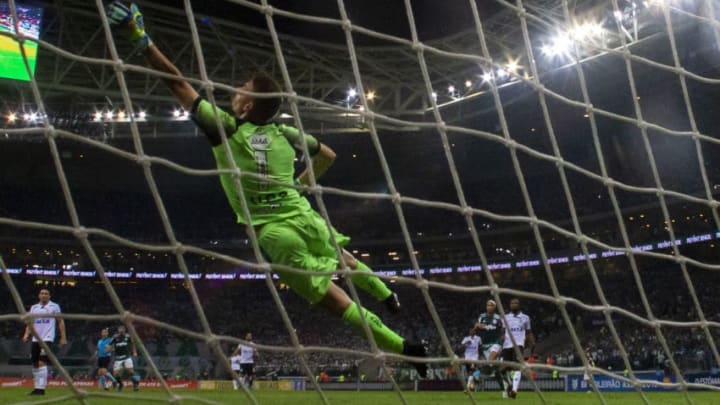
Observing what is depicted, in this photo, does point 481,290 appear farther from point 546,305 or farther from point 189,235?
point 189,235

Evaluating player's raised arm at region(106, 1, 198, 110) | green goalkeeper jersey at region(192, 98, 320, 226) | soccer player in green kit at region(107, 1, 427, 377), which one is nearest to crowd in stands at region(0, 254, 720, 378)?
soccer player in green kit at region(107, 1, 427, 377)

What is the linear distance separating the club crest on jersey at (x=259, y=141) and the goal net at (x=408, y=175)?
363 inches

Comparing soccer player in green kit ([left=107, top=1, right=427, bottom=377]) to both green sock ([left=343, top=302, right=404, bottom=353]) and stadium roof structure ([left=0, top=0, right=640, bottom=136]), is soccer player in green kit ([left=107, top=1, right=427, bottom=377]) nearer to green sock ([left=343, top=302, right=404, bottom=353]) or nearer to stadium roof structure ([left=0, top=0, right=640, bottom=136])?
green sock ([left=343, top=302, right=404, bottom=353])

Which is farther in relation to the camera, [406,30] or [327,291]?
[406,30]

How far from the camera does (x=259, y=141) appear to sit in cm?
402

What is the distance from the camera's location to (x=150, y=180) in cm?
253

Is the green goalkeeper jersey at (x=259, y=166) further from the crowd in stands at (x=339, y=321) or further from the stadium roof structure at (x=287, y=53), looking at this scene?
the crowd in stands at (x=339, y=321)

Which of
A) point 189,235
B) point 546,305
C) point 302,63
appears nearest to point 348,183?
point 189,235

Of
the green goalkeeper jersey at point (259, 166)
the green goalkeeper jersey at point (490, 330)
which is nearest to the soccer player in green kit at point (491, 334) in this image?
the green goalkeeper jersey at point (490, 330)

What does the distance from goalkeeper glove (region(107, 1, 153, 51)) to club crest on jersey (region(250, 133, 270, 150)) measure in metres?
1.07

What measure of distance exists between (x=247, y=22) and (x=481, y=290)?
54.8 feet

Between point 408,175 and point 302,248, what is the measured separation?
31.4 meters

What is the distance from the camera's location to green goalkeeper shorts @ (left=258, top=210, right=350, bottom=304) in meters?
3.77

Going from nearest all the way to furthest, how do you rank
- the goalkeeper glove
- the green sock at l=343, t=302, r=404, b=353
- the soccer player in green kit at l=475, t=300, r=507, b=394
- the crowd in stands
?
the goalkeeper glove
the green sock at l=343, t=302, r=404, b=353
the soccer player in green kit at l=475, t=300, r=507, b=394
the crowd in stands
